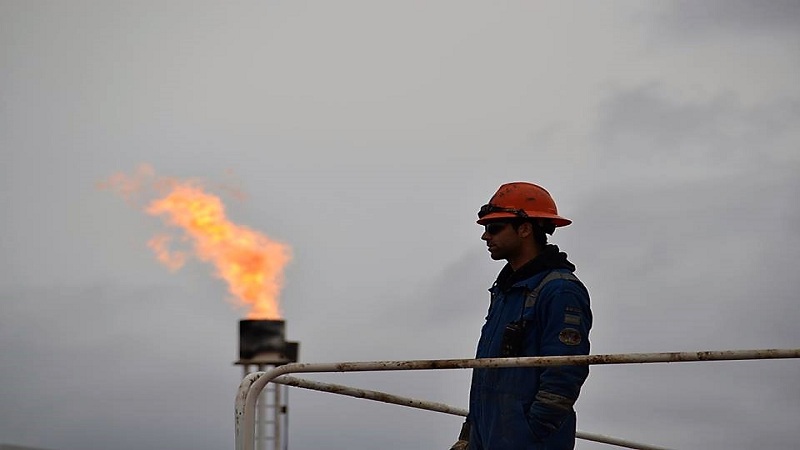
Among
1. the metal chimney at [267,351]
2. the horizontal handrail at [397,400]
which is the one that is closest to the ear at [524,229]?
the horizontal handrail at [397,400]

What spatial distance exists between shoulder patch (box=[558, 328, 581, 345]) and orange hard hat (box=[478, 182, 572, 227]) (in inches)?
29.6

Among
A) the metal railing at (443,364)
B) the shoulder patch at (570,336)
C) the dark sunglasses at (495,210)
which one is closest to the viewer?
the metal railing at (443,364)

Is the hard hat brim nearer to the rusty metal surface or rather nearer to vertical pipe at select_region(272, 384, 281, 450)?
the rusty metal surface

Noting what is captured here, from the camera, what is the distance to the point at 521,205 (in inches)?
276

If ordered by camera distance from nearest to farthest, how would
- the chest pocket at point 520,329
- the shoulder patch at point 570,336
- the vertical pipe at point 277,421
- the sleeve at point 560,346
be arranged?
the sleeve at point 560,346, the shoulder patch at point 570,336, the chest pocket at point 520,329, the vertical pipe at point 277,421

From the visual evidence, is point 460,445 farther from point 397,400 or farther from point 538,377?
point 538,377

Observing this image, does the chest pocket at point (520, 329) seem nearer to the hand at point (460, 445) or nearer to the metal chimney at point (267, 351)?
the hand at point (460, 445)

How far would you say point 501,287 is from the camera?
23.2ft

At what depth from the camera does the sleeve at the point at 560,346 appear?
249 inches

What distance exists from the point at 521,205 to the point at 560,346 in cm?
93

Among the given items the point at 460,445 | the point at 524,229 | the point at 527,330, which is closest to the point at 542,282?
the point at 527,330

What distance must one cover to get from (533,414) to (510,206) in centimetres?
120

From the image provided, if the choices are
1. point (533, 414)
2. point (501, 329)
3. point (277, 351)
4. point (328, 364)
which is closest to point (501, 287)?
point (501, 329)

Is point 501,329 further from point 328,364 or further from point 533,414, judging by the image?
→ point 328,364
